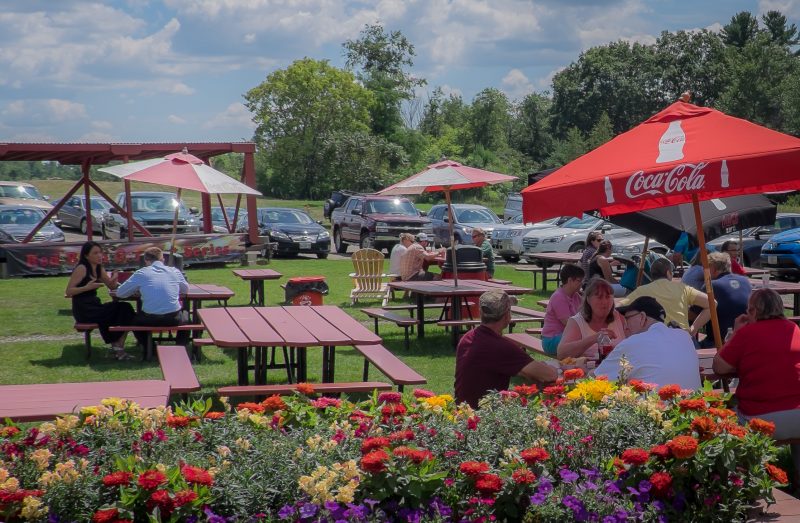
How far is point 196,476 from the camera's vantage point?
11.7 feet

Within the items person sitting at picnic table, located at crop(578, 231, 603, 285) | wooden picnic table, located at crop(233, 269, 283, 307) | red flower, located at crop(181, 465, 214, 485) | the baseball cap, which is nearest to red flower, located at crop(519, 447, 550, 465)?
red flower, located at crop(181, 465, 214, 485)

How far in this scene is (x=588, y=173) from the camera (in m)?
5.82

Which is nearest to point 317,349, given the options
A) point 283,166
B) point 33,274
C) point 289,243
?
point 33,274

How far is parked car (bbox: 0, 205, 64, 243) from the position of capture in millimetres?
25688

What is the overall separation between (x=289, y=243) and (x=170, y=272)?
16.3 metres

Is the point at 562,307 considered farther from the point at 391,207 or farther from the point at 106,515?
the point at 391,207

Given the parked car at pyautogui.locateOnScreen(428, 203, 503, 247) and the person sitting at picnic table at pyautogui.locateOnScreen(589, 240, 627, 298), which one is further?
the parked car at pyautogui.locateOnScreen(428, 203, 503, 247)

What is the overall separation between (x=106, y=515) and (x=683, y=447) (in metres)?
2.35

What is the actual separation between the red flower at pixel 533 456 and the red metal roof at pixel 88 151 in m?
19.5

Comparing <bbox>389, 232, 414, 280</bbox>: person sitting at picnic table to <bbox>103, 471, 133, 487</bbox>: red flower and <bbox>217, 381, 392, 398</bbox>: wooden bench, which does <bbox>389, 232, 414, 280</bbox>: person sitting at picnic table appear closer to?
<bbox>217, 381, 392, 398</bbox>: wooden bench

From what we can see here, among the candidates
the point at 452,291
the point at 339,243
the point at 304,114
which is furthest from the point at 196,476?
the point at 304,114

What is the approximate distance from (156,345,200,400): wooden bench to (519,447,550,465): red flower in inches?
142

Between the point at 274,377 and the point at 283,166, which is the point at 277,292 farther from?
the point at 283,166

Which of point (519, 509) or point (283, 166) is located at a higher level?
point (283, 166)
